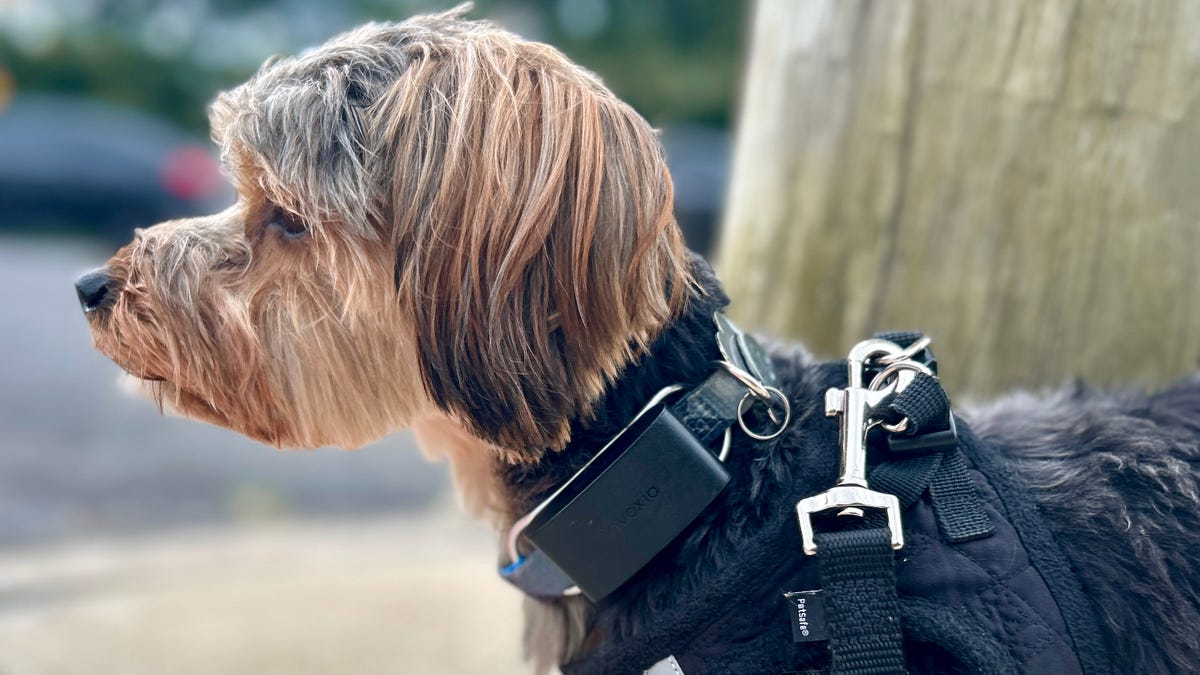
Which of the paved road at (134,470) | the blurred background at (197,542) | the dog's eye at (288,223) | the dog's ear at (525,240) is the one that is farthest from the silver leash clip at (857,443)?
the paved road at (134,470)

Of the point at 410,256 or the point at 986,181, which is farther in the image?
the point at 986,181

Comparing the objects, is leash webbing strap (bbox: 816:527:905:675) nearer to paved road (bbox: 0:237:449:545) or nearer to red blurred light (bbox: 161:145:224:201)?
paved road (bbox: 0:237:449:545)

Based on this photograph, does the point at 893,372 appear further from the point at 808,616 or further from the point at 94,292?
the point at 94,292

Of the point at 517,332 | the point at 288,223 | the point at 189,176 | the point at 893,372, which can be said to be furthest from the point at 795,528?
the point at 189,176

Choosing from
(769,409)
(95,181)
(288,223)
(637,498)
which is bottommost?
(95,181)

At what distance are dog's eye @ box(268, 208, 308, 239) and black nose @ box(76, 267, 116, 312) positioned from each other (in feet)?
1.24

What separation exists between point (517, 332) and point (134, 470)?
5509 mm

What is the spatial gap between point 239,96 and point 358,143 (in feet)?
1.30

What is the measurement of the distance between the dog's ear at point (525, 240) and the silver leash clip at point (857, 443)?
38 centimetres

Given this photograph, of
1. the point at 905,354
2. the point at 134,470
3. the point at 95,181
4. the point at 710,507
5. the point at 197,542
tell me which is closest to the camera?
the point at 710,507

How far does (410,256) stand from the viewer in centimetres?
212

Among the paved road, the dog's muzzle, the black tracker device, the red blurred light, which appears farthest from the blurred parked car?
the black tracker device

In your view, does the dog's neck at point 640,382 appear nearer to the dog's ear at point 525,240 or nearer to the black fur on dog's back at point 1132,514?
the dog's ear at point 525,240

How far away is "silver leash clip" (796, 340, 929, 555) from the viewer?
1.89 metres
